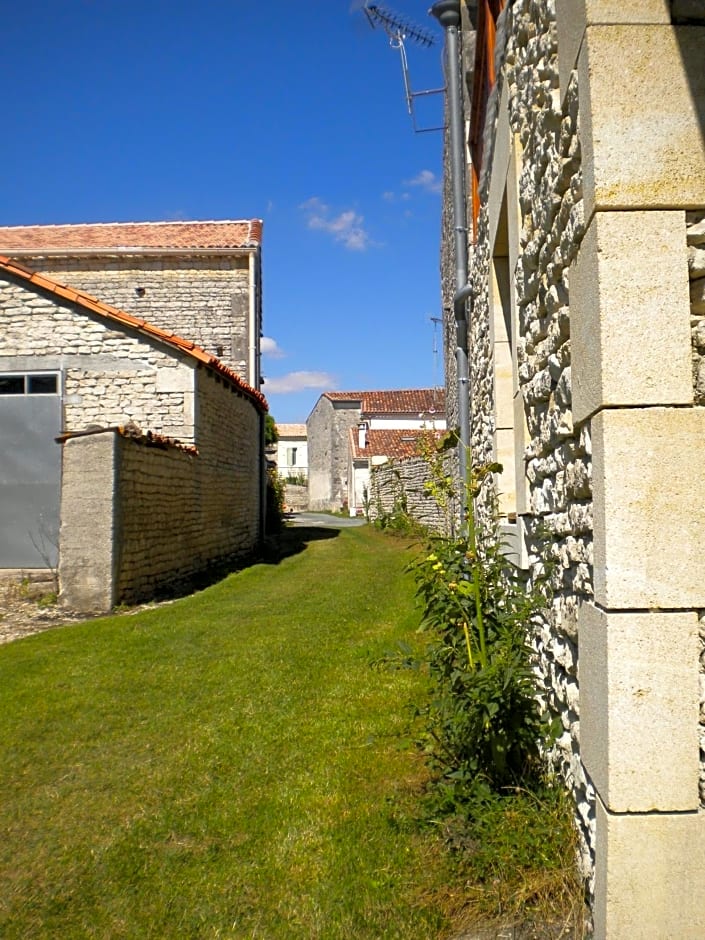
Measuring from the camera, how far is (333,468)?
43.2m

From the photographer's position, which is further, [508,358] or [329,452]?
[329,452]

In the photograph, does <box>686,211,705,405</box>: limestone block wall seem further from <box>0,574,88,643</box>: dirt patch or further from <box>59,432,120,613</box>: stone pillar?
<box>59,432,120,613</box>: stone pillar

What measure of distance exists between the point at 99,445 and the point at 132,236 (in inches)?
475

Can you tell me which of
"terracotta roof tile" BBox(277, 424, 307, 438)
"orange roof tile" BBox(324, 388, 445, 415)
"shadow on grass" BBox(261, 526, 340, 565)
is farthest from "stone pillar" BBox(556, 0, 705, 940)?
"terracotta roof tile" BBox(277, 424, 307, 438)

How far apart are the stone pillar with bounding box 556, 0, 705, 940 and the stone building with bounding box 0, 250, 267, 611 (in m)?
7.48

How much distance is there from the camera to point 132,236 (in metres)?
19.1

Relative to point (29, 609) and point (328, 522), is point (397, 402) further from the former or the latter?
point (29, 609)

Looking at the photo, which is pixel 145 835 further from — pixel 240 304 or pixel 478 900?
pixel 240 304

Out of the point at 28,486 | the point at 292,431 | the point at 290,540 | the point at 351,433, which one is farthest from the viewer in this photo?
the point at 292,431

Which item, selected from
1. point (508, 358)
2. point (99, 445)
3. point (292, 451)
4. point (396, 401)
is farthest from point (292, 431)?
point (508, 358)

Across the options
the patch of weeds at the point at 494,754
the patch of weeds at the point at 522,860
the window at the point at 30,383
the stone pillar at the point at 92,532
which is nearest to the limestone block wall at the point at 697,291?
the patch of weeds at the point at 494,754

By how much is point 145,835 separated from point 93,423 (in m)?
8.48

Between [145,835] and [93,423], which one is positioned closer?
[145,835]

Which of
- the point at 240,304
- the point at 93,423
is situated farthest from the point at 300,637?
the point at 240,304
